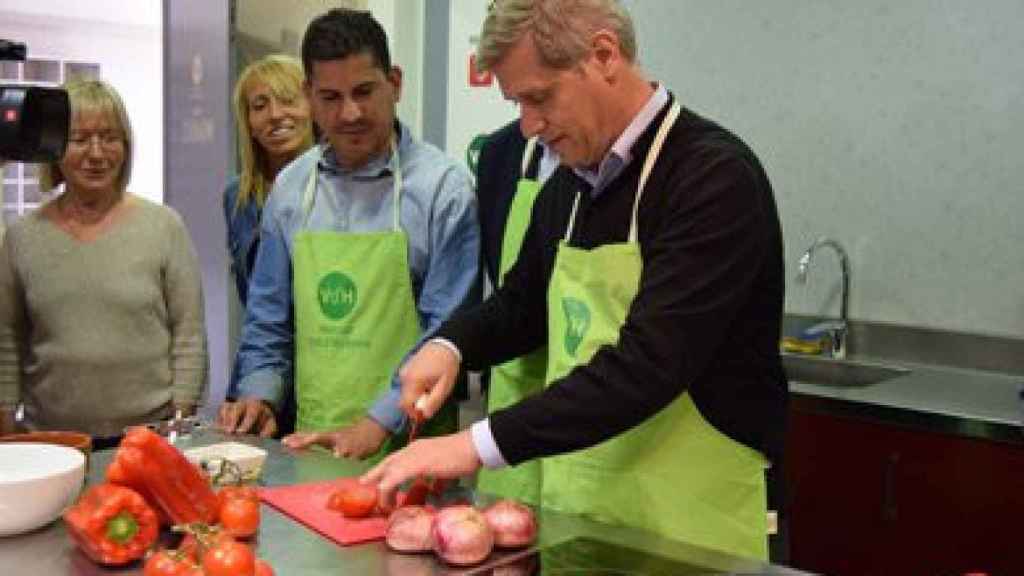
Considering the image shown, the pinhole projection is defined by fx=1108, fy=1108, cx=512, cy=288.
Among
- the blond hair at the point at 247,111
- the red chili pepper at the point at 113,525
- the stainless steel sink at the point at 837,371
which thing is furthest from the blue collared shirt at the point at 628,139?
the stainless steel sink at the point at 837,371

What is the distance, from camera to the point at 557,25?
1336mm

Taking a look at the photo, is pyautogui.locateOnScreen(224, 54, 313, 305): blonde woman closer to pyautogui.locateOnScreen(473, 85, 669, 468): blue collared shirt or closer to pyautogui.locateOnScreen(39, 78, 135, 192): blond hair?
pyautogui.locateOnScreen(39, 78, 135, 192): blond hair

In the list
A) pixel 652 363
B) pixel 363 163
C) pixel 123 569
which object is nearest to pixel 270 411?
pixel 363 163

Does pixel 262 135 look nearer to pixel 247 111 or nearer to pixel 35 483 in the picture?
pixel 247 111

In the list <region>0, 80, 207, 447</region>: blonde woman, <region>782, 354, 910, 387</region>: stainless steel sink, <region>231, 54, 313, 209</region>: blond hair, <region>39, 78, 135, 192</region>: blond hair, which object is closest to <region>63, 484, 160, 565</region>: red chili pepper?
<region>0, 80, 207, 447</region>: blonde woman

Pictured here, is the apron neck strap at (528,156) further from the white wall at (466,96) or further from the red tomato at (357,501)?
the white wall at (466,96)

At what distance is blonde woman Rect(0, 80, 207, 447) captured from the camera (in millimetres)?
2264

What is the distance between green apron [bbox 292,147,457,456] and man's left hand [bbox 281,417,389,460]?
153mm

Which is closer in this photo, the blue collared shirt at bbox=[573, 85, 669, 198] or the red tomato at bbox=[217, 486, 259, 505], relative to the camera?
the red tomato at bbox=[217, 486, 259, 505]

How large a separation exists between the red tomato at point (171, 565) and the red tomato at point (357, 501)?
252 millimetres

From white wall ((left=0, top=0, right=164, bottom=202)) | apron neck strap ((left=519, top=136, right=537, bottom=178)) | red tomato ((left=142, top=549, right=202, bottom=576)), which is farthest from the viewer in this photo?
white wall ((left=0, top=0, right=164, bottom=202))

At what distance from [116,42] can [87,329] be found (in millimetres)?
3772

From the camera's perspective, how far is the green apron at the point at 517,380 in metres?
1.82

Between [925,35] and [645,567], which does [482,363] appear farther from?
[925,35]
